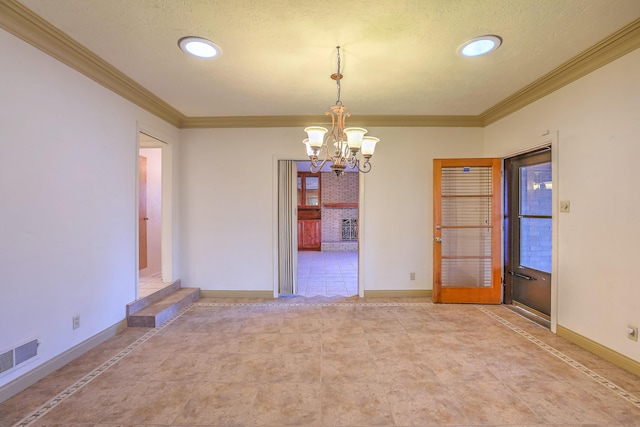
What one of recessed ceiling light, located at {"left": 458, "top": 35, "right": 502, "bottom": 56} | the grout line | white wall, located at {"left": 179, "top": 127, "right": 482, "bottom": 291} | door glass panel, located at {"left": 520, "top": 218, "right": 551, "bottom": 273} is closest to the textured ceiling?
recessed ceiling light, located at {"left": 458, "top": 35, "right": 502, "bottom": 56}

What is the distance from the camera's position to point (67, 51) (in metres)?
2.35

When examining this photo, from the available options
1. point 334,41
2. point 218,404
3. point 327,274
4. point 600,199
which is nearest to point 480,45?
point 334,41

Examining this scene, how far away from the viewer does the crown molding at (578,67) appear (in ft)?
7.15

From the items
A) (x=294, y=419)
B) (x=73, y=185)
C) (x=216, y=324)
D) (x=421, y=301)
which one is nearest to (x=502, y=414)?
(x=294, y=419)

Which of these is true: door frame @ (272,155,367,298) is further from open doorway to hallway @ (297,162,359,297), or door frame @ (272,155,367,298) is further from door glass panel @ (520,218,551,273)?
open doorway to hallway @ (297,162,359,297)

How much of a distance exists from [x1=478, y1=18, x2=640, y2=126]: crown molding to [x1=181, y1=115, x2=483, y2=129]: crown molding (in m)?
0.52

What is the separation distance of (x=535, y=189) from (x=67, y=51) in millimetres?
4824

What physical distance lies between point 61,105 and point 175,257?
2.31m

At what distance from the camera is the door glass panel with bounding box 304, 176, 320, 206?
9086mm

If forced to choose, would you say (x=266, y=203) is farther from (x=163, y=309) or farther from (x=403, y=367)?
(x=403, y=367)

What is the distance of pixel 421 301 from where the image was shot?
4.01 m

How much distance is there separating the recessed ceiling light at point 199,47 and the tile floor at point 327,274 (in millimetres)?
3290

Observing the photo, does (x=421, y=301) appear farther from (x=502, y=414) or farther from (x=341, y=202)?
(x=341, y=202)

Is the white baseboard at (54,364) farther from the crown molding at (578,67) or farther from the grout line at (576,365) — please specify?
the crown molding at (578,67)
